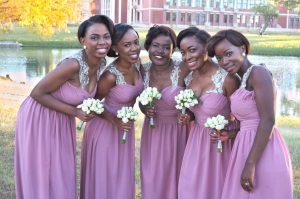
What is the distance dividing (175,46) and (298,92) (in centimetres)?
1647

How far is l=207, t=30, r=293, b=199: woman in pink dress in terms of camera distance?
3.54m

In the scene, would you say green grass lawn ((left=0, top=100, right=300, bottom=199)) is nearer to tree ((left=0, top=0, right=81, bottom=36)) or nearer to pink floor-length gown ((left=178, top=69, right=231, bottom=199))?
pink floor-length gown ((left=178, top=69, right=231, bottom=199))

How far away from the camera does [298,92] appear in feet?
65.1

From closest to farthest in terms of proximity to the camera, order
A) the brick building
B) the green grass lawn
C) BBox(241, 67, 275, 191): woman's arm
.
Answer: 1. BBox(241, 67, 275, 191): woman's arm
2. the green grass lawn
3. the brick building

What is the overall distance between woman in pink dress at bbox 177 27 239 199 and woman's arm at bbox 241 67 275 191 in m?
0.58

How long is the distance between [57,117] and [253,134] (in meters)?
1.79

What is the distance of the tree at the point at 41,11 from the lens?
13.3m

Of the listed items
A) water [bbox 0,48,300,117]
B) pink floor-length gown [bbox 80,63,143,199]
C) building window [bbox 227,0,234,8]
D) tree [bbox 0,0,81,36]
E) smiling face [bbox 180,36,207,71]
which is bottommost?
water [bbox 0,48,300,117]

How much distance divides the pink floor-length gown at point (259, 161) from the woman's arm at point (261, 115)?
0.06 m

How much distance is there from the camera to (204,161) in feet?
13.8

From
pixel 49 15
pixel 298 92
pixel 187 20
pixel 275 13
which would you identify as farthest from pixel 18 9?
pixel 187 20

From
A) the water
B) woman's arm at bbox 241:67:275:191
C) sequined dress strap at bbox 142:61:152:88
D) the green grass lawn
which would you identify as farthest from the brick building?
woman's arm at bbox 241:67:275:191

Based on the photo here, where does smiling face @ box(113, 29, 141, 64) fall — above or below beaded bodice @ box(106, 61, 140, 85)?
above

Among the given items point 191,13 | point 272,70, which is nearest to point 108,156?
point 272,70
